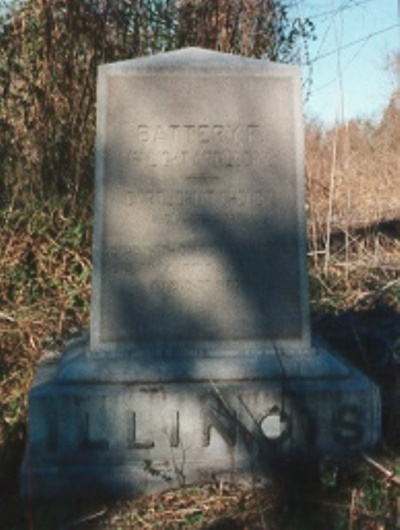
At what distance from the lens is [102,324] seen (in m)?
3.31

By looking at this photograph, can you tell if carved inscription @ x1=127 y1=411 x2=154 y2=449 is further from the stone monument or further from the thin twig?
the thin twig

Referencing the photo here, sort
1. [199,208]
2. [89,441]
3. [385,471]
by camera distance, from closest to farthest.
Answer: [385,471]
[89,441]
[199,208]

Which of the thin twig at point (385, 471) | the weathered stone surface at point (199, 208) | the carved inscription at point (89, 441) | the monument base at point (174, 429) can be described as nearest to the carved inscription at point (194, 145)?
the weathered stone surface at point (199, 208)

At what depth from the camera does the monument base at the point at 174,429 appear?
123 inches

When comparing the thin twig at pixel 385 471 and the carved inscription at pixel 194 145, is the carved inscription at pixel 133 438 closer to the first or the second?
the thin twig at pixel 385 471

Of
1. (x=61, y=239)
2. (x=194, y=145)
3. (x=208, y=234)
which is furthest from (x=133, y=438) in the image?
(x=61, y=239)

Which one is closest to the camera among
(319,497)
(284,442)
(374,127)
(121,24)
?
(319,497)

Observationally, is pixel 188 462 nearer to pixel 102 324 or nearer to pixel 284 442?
pixel 284 442

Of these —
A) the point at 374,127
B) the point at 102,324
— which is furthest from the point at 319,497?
the point at 374,127

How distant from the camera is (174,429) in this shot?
3.14m

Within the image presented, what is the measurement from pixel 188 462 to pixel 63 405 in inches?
19.2

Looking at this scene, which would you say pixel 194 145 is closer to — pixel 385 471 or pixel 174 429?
pixel 174 429

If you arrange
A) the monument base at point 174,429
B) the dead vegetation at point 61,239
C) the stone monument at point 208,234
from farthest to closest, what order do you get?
the dead vegetation at point 61,239
the stone monument at point 208,234
the monument base at point 174,429

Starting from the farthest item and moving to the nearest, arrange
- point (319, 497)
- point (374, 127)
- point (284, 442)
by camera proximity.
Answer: point (374, 127)
point (284, 442)
point (319, 497)
